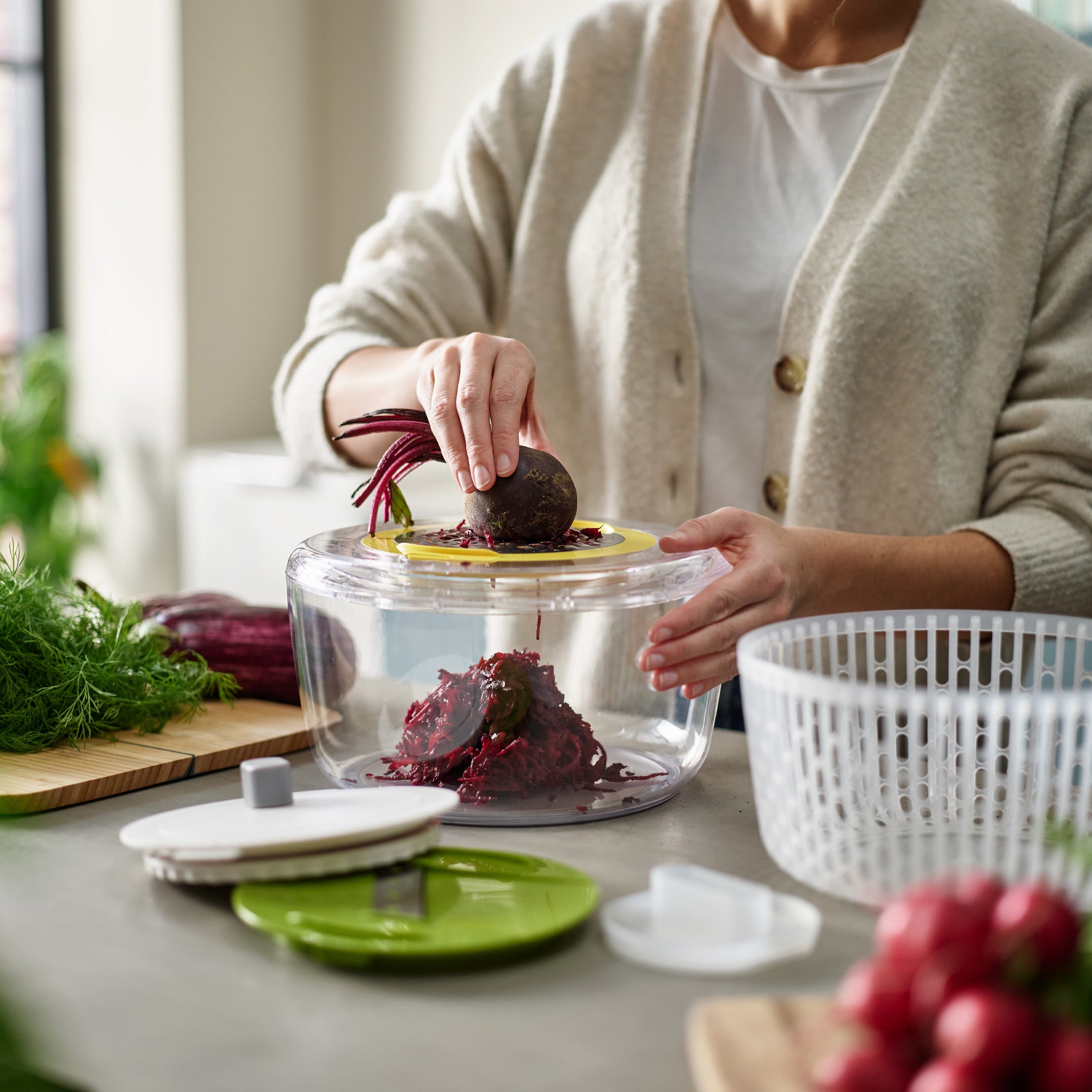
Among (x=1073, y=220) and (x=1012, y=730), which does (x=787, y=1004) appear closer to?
(x=1012, y=730)

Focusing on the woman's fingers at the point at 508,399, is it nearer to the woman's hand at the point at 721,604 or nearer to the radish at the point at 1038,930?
the woman's hand at the point at 721,604

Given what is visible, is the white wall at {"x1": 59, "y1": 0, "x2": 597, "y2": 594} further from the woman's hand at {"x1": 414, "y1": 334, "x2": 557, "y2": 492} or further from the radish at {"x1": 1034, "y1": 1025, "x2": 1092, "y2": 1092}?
the radish at {"x1": 1034, "y1": 1025, "x2": 1092, "y2": 1092}

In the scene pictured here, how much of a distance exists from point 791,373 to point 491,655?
578mm

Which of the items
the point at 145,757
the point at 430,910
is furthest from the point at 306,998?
the point at 145,757

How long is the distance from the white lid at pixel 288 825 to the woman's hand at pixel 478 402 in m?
0.24

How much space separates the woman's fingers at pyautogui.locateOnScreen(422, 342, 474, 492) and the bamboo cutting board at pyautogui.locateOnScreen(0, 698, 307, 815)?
273mm

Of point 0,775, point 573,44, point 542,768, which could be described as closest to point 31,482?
point 573,44

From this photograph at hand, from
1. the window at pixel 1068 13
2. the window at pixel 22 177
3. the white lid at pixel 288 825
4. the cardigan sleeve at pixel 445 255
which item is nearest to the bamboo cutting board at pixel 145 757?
the white lid at pixel 288 825

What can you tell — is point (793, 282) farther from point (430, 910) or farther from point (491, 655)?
point (430, 910)

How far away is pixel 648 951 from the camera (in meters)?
0.61

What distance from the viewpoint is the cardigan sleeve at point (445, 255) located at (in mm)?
1354

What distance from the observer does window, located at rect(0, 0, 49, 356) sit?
10.6 feet

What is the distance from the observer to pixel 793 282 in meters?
1.25

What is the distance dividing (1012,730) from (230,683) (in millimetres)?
701
